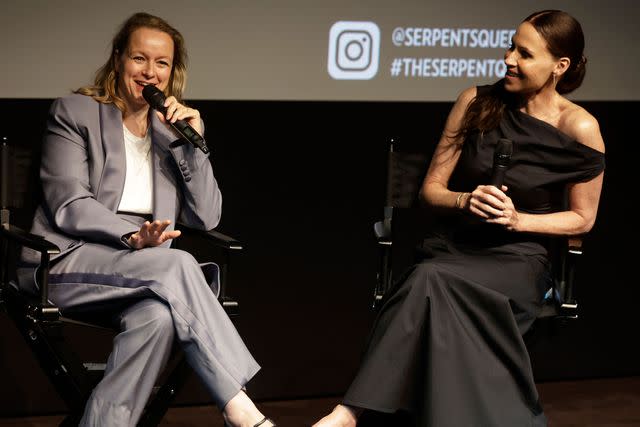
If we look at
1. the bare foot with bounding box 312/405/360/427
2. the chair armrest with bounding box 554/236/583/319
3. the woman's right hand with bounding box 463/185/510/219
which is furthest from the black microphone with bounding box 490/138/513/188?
the bare foot with bounding box 312/405/360/427

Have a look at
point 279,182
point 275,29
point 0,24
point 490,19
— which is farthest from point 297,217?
point 0,24

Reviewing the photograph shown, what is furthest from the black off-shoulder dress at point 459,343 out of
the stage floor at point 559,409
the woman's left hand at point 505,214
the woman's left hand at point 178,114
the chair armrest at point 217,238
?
the stage floor at point 559,409

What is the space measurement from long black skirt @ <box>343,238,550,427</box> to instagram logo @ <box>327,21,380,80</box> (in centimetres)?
126

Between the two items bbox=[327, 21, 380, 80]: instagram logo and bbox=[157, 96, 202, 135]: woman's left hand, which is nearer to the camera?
bbox=[157, 96, 202, 135]: woman's left hand

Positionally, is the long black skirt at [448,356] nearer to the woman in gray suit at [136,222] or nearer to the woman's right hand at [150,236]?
the woman in gray suit at [136,222]

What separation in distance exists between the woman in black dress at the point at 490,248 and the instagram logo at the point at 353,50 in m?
0.77

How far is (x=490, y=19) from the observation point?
427cm

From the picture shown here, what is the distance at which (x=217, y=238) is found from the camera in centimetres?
326

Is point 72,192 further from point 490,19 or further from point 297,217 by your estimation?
point 490,19

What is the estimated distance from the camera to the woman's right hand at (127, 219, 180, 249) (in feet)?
9.84

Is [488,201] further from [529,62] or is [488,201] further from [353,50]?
[353,50]

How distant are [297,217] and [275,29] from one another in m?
0.79

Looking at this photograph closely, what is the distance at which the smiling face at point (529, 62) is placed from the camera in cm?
330

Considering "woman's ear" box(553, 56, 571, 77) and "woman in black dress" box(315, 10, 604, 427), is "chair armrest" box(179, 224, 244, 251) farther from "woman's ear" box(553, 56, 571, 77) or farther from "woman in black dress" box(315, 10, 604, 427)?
"woman's ear" box(553, 56, 571, 77)
